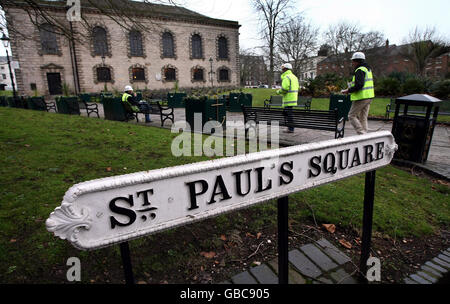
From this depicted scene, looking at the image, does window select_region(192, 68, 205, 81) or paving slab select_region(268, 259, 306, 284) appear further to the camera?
window select_region(192, 68, 205, 81)

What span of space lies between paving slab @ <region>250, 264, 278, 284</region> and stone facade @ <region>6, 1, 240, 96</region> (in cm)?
2651

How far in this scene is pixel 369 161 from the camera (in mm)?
1677

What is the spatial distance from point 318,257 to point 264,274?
617mm

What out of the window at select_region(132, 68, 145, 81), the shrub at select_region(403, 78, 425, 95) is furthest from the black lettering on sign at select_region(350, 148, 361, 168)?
the window at select_region(132, 68, 145, 81)

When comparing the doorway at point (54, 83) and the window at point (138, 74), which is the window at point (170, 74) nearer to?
the window at point (138, 74)

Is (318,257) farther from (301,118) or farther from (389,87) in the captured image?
(389,87)

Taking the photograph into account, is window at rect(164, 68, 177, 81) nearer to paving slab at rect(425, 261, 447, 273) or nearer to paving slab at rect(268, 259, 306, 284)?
paving slab at rect(268, 259, 306, 284)

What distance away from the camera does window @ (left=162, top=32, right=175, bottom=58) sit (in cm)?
3472

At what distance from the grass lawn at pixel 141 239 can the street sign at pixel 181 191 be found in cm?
143

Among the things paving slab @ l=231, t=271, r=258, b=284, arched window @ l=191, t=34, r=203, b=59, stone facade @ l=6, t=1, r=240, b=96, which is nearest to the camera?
paving slab @ l=231, t=271, r=258, b=284

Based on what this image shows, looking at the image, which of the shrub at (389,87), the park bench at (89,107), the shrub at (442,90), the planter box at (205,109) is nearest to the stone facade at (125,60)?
the park bench at (89,107)

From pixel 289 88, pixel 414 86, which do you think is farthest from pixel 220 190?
pixel 414 86

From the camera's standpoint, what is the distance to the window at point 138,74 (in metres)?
33.2

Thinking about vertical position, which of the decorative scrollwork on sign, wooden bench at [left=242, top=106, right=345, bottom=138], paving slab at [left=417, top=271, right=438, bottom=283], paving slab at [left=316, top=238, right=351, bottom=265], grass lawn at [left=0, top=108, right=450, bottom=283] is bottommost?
paving slab at [left=417, top=271, right=438, bottom=283]
